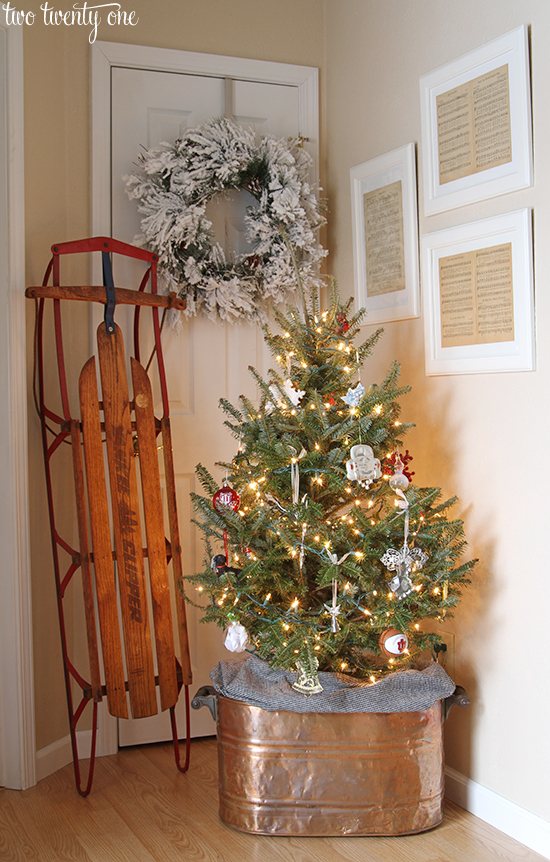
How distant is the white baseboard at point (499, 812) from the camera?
1913 millimetres

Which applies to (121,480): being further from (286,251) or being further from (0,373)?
(286,251)

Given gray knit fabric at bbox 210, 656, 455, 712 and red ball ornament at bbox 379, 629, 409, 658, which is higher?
red ball ornament at bbox 379, 629, 409, 658

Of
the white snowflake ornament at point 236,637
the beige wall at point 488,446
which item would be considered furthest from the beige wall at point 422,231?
the white snowflake ornament at point 236,637

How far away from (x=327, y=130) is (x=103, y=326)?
124cm

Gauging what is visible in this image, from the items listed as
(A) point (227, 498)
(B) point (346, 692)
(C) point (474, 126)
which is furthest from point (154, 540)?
(C) point (474, 126)

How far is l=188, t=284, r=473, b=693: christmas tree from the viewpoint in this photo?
76.2 inches

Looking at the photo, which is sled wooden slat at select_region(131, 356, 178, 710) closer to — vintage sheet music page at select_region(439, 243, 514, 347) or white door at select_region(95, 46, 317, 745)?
white door at select_region(95, 46, 317, 745)

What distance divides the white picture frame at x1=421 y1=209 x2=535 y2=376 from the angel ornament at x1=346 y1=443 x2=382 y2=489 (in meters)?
0.44

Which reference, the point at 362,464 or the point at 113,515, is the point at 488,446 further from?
the point at 113,515

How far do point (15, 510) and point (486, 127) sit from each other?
1.74 m

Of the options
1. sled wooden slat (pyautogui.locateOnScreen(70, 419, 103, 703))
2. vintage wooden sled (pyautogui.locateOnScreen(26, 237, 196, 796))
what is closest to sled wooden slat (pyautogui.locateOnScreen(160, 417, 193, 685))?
vintage wooden sled (pyautogui.locateOnScreen(26, 237, 196, 796))

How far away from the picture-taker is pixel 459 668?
2219 millimetres

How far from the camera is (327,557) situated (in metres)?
1.97

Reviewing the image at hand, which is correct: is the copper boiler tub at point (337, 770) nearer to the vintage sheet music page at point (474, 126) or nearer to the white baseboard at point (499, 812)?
the white baseboard at point (499, 812)
